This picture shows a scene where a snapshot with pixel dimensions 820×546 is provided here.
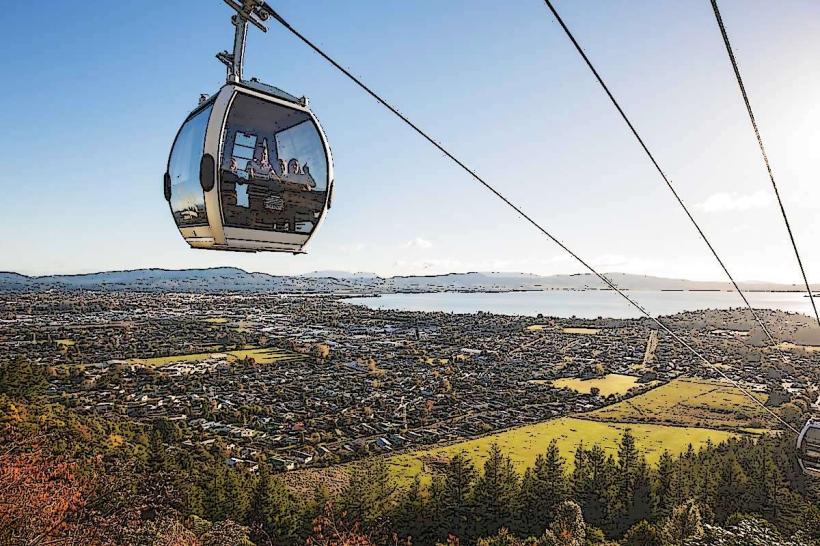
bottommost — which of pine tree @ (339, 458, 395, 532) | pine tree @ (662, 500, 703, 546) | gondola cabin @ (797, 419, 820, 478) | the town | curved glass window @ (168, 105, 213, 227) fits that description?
the town

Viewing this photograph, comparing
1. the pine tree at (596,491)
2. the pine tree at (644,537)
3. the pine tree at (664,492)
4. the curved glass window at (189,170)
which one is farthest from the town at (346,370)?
the pine tree at (644,537)

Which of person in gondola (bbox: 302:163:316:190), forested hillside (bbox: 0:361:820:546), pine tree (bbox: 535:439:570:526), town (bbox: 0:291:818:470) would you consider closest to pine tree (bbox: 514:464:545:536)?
forested hillside (bbox: 0:361:820:546)

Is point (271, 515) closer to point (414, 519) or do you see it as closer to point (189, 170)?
point (414, 519)

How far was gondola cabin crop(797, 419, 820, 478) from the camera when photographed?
5.03 m

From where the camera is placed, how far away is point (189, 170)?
9.68 ft

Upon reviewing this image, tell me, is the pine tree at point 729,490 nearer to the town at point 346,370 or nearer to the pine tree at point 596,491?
the pine tree at point 596,491

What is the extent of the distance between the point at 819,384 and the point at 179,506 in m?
41.1

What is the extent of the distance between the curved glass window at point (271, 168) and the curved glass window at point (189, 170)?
0.49ft

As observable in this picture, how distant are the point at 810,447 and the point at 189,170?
6.17 m

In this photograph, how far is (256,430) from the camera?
947 inches

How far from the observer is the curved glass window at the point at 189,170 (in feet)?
9.36

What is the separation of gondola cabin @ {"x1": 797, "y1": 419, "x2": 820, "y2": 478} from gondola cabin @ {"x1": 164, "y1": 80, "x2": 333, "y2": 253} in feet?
17.4

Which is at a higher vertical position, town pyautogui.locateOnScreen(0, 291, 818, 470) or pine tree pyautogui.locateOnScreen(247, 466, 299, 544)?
pine tree pyautogui.locateOnScreen(247, 466, 299, 544)

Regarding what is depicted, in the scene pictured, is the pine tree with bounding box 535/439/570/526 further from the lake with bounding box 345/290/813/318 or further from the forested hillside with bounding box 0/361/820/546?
the lake with bounding box 345/290/813/318
